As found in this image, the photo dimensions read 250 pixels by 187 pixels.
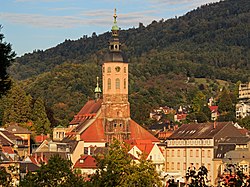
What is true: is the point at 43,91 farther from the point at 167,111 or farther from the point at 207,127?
the point at 207,127

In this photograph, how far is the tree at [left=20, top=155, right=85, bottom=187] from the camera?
160 feet

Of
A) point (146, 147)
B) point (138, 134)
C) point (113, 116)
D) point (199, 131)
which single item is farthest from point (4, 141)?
point (199, 131)

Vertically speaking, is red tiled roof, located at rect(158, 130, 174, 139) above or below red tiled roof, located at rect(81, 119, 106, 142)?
above

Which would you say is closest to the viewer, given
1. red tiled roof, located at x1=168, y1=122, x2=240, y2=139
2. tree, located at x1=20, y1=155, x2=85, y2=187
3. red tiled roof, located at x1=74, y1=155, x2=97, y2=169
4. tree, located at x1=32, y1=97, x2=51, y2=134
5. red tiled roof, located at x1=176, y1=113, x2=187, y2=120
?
tree, located at x1=20, y1=155, x2=85, y2=187

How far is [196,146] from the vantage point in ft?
378

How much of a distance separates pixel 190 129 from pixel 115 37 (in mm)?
16408

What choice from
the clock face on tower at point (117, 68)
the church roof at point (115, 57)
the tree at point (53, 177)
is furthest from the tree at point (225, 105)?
the tree at point (53, 177)

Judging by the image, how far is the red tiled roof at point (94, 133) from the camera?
394ft

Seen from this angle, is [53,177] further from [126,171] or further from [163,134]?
[163,134]

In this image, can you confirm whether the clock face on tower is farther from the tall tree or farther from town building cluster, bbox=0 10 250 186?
the tall tree

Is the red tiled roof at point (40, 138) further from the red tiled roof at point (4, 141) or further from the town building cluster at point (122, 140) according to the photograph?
the red tiled roof at point (4, 141)

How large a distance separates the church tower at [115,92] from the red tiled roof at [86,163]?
50.0ft

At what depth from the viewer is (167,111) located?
7702 inches

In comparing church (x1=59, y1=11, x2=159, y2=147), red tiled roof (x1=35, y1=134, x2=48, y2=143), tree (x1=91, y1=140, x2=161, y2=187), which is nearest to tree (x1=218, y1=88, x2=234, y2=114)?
church (x1=59, y1=11, x2=159, y2=147)
